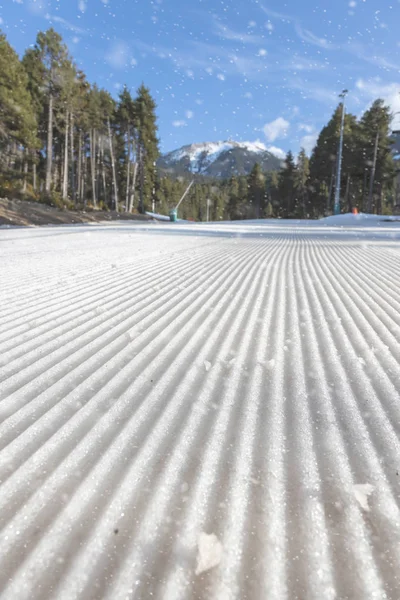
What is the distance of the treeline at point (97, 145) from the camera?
64.2 ft

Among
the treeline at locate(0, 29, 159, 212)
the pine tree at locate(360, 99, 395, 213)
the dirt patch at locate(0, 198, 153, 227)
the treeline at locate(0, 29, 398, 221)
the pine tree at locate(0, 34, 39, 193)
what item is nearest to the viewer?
the dirt patch at locate(0, 198, 153, 227)

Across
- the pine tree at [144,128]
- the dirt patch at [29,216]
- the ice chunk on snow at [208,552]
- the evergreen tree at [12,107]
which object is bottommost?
the ice chunk on snow at [208,552]

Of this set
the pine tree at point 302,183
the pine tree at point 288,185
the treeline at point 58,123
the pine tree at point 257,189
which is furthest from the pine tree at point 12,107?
the pine tree at point 257,189

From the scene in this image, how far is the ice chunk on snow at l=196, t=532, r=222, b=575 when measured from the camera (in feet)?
Answer: 2.39

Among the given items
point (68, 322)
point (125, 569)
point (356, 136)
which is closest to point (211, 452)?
point (125, 569)

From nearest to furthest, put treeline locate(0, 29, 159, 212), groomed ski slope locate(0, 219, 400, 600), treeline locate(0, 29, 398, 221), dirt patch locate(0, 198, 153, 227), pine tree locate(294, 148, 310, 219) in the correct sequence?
groomed ski slope locate(0, 219, 400, 600) → dirt patch locate(0, 198, 153, 227) → treeline locate(0, 29, 159, 212) → treeline locate(0, 29, 398, 221) → pine tree locate(294, 148, 310, 219)

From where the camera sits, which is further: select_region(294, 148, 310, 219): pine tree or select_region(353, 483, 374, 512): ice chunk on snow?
select_region(294, 148, 310, 219): pine tree

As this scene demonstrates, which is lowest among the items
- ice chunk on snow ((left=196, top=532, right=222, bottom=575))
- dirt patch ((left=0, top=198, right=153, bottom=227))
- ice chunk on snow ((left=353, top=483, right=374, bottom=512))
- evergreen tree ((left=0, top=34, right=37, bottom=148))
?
ice chunk on snow ((left=196, top=532, right=222, bottom=575))

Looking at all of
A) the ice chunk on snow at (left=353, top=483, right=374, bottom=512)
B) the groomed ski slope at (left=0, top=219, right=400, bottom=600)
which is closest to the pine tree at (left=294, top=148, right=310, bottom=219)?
the groomed ski slope at (left=0, top=219, right=400, bottom=600)

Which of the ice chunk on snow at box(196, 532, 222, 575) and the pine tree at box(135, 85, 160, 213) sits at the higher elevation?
the pine tree at box(135, 85, 160, 213)

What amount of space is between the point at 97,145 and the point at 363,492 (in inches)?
1573

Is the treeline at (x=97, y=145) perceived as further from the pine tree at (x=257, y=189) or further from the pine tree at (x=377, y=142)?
the pine tree at (x=257, y=189)

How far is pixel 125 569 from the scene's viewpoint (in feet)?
2.35

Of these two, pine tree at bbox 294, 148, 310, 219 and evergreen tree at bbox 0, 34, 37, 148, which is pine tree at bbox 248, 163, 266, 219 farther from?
evergreen tree at bbox 0, 34, 37, 148
